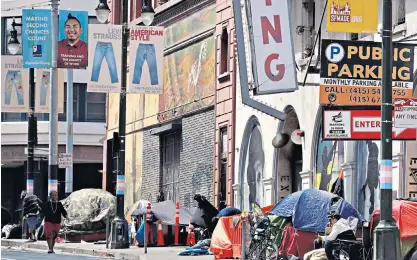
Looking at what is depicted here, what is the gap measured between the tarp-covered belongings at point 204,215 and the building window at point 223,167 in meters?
5.20

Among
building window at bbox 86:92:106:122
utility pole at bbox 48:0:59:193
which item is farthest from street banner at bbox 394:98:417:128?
building window at bbox 86:92:106:122

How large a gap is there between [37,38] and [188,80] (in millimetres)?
5975

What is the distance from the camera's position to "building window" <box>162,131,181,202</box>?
4859 centimetres

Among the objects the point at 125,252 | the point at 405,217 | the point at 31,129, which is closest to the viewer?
the point at 405,217

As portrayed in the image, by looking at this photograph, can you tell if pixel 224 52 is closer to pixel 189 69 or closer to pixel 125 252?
pixel 189 69

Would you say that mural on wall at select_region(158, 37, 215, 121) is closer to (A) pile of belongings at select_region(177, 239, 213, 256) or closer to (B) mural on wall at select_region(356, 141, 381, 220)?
(A) pile of belongings at select_region(177, 239, 213, 256)

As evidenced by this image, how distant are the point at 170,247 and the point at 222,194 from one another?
470 centimetres

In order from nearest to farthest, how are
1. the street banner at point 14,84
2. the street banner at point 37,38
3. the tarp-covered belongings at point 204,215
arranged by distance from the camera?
the tarp-covered belongings at point 204,215, the street banner at point 37,38, the street banner at point 14,84

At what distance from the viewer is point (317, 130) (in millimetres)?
35656

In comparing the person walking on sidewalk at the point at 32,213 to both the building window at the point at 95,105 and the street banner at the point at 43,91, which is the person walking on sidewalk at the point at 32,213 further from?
the building window at the point at 95,105

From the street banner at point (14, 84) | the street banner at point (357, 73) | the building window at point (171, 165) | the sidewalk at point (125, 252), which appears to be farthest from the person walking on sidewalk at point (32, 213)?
the street banner at point (357, 73)

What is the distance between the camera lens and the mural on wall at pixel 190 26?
44875 mm

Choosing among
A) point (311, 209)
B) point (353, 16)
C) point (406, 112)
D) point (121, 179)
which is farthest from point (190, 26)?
point (406, 112)

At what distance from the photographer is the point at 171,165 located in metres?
49.4
